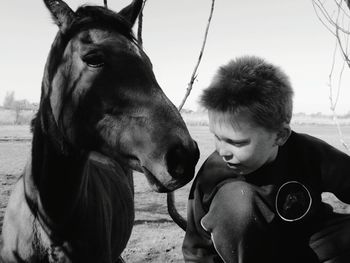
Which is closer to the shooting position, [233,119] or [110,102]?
[233,119]

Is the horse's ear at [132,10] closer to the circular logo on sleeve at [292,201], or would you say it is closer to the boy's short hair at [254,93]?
the boy's short hair at [254,93]

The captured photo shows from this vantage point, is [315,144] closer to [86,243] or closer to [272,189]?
[272,189]

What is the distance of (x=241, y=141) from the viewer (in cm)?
168

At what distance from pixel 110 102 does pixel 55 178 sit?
0.61m

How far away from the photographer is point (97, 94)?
1889 mm

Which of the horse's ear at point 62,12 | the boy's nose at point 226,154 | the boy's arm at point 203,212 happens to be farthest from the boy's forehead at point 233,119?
the horse's ear at point 62,12

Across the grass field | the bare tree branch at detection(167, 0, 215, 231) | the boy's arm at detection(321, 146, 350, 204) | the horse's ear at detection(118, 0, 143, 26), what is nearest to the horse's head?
the horse's ear at detection(118, 0, 143, 26)

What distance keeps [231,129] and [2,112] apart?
48.1 meters

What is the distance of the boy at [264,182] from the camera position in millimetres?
1658

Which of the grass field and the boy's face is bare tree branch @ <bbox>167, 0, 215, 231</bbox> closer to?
the grass field

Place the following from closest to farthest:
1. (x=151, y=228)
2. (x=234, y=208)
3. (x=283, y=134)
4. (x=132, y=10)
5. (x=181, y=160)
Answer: (x=181, y=160), (x=234, y=208), (x=283, y=134), (x=132, y=10), (x=151, y=228)

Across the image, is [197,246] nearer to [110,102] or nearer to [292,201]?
[292,201]

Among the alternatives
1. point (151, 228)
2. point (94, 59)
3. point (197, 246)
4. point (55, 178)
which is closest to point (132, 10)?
point (94, 59)

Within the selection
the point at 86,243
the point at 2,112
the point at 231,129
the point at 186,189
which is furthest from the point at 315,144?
the point at 2,112
